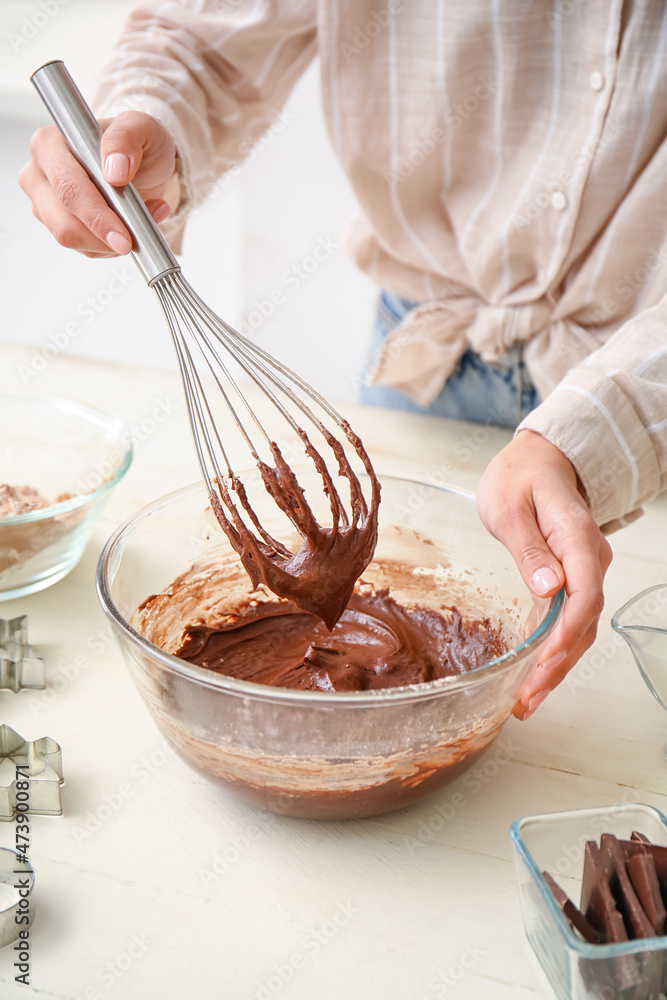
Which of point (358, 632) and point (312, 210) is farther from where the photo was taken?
point (312, 210)

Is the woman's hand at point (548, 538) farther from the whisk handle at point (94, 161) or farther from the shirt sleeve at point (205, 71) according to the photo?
the shirt sleeve at point (205, 71)

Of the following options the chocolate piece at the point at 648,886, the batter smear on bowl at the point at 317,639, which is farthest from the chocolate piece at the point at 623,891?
the batter smear on bowl at the point at 317,639

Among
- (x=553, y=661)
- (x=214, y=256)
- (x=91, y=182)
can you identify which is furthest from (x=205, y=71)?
(x=214, y=256)

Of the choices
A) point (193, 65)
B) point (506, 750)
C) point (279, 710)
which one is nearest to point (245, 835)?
point (279, 710)

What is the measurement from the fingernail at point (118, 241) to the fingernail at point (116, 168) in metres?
0.05

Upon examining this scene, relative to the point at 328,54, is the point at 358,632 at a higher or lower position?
lower

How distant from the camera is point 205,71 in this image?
49.1 inches

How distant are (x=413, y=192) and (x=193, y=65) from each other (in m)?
0.36

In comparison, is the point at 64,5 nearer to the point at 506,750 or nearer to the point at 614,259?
the point at 614,259

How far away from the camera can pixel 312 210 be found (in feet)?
9.46

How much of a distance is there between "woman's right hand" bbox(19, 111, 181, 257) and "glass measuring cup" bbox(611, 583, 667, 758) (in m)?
0.59

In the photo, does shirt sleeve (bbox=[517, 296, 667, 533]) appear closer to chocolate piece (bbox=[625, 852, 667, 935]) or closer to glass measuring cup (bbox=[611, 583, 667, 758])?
glass measuring cup (bbox=[611, 583, 667, 758])

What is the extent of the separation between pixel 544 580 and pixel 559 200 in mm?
629

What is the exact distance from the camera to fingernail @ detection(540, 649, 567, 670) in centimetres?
78
